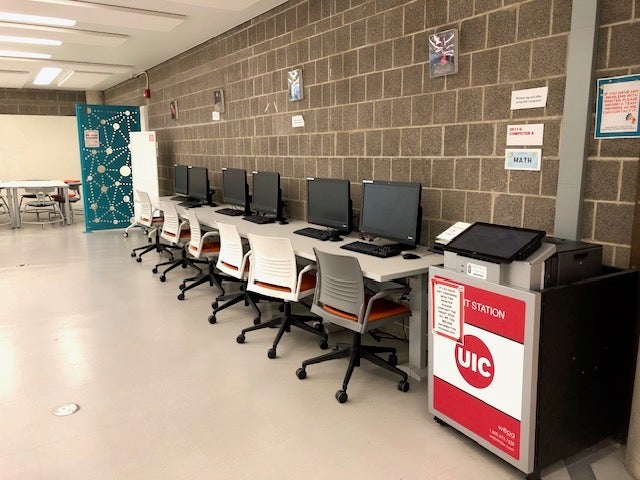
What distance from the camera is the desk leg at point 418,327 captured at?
292 cm

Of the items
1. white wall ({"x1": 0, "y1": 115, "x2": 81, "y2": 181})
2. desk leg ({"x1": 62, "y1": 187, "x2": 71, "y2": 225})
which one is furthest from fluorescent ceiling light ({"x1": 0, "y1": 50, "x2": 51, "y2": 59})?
white wall ({"x1": 0, "y1": 115, "x2": 81, "y2": 181})

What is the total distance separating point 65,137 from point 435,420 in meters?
12.3

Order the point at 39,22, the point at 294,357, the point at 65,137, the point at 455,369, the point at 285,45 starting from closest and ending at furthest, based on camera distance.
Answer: the point at 455,369 → the point at 294,357 → the point at 285,45 → the point at 39,22 → the point at 65,137

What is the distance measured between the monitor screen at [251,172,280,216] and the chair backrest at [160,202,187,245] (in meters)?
0.95

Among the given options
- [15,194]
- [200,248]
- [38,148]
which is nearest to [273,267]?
[200,248]

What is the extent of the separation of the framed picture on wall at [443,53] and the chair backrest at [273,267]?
1495 mm

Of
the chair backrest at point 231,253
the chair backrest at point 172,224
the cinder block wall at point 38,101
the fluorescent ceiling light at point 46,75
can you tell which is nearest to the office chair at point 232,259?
the chair backrest at point 231,253

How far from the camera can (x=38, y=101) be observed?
1191 cm

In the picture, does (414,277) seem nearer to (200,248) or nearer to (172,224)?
(200,248)

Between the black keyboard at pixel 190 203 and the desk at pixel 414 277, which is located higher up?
the black keyboard at pixel 190 203

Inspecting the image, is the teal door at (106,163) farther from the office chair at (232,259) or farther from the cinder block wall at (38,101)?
the office chair at (232,259)

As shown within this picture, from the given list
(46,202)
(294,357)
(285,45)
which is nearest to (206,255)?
(294,357)

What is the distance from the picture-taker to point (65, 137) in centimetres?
1219

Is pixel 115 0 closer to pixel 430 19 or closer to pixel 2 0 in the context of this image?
pixel 2 0
